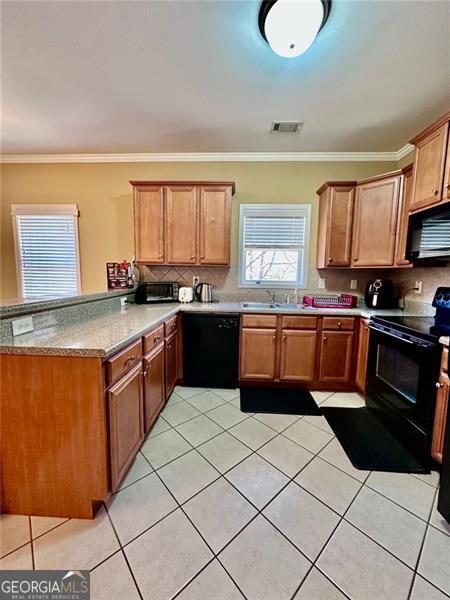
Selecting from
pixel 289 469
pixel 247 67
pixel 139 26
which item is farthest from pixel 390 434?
pixel 139 26

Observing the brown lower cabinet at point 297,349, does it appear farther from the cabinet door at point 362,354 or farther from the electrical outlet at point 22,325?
the electrical outlet at point 22,325

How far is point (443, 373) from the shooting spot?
1.62 m

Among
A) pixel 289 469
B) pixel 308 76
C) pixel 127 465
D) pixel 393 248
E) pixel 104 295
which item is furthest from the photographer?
pixel 393 248

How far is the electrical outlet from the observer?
4.55 feet

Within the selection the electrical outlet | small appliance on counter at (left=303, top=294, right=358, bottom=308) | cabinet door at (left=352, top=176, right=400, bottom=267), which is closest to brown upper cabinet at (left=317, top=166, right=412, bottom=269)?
cabinet door at (left=352, top=176, right=400, bottom=267)

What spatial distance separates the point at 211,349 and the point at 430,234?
228 cm

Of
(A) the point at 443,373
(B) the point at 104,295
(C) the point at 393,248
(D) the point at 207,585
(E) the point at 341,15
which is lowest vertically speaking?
(D) the point at 207,585

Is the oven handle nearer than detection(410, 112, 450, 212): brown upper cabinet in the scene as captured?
Yes

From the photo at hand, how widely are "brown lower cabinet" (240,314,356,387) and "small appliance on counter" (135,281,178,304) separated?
3.17 feet

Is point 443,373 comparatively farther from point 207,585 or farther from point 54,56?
point 54,56

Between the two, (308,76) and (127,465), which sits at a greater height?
(308,76)

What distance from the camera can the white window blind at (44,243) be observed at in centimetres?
330

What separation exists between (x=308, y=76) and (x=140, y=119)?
155 cm

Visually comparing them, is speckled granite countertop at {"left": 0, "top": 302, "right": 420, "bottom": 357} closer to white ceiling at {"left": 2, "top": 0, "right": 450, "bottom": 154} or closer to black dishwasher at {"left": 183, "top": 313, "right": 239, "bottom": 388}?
black dishwasher at {"left": 183, "top": 313, "right": 239, "bottom": 388}
